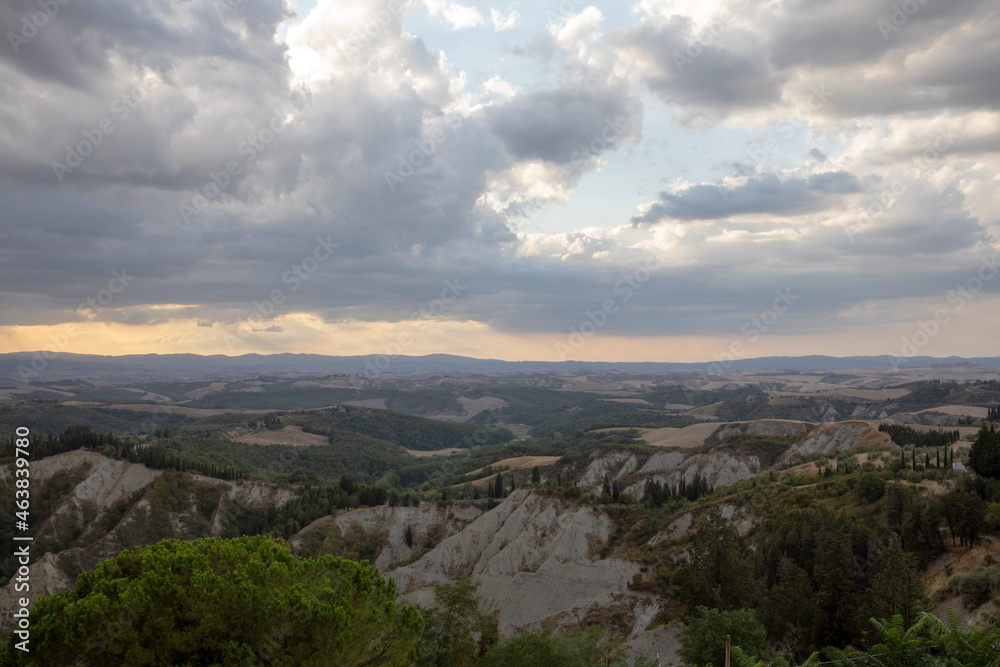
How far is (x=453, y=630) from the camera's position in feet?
137

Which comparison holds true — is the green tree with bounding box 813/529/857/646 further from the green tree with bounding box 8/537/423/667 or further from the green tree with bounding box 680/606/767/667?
the green tree with bounding box 8/537/423/667

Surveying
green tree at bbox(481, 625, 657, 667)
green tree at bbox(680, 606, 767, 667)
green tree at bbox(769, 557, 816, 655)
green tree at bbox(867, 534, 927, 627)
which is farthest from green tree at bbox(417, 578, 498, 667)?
green tree at bbox(867, 534, 927, 627)

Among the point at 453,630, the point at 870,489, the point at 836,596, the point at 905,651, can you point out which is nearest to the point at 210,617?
the point at 453,630

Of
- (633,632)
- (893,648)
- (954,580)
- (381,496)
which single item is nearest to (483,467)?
(381,496)

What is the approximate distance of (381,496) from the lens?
105125 mm

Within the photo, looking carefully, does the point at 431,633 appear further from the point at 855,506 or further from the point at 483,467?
the point at 483,467

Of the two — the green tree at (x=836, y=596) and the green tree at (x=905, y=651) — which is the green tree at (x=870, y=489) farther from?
the green tree at (x=905, y=651)

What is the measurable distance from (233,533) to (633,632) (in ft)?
257

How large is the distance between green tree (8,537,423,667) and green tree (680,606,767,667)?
1786 cm

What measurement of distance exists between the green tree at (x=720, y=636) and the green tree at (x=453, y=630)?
49.5 ft

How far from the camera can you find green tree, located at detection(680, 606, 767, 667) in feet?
109

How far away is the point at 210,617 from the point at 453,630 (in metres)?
22.7

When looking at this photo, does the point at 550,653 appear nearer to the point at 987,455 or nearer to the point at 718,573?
the point at 718,573

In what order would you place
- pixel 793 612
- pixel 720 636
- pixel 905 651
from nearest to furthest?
pixel 905 651 → pixel 720 636 → pixel 793 612
